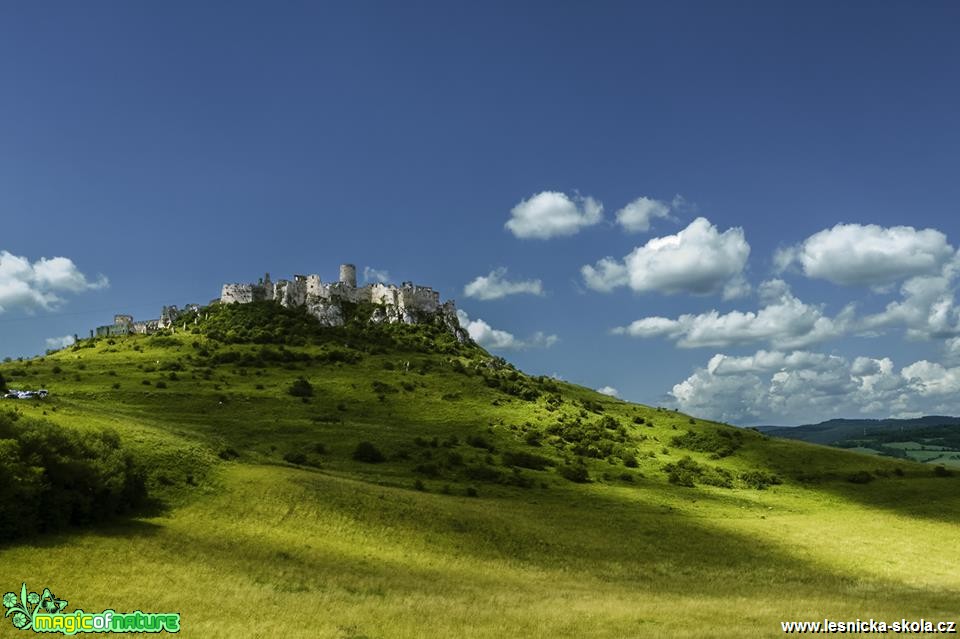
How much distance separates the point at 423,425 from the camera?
121125 mm

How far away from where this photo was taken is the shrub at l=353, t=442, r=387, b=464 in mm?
90750

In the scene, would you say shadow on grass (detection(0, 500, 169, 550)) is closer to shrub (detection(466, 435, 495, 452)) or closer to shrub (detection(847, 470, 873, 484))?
shrub (detection(466, 435, 495, 452))

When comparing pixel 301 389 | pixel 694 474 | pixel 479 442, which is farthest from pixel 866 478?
pixel 301 389

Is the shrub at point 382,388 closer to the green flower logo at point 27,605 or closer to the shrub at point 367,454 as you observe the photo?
the shrub at point 367,454

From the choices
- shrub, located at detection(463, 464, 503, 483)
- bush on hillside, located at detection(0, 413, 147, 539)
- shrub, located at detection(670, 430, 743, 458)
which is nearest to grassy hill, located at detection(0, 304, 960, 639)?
shrub, located at detection(463, 464, 503, 483)

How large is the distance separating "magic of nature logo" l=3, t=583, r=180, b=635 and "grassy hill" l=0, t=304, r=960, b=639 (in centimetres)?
87

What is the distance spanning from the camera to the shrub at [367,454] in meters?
90.8

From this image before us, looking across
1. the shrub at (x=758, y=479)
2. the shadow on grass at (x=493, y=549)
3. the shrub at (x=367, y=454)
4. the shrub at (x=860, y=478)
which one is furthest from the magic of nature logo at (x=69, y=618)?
the shrub at (x=860, y=478)

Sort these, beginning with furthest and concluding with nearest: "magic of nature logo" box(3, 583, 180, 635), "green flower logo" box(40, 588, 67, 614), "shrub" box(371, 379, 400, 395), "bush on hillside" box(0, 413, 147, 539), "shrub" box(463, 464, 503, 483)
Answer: "shrub" box(371, 379, 400, 395) < "shrub" box(463, 464, 503, 483) < "bush on hillside" box(0, 413, 147, 539) < "green flower logo" box(40, 588, 67, 614) < "magic of nature logo" box(3, 583, 180, 635)

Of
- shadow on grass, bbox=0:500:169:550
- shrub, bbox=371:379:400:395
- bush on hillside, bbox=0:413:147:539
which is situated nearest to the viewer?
shadow on grass, bbox=0:500:169:550

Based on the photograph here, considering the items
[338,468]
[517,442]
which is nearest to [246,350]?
[517,442]

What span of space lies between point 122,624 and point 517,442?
9179 cm

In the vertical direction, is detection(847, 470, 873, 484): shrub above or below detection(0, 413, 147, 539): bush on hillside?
below

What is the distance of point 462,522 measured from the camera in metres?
57.2
